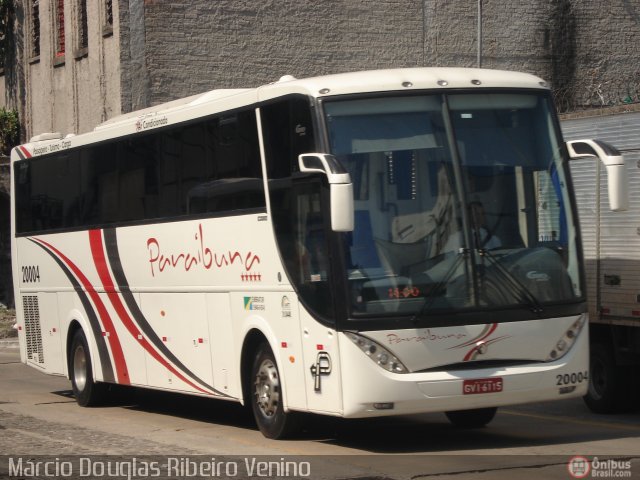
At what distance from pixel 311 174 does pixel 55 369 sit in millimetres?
7718

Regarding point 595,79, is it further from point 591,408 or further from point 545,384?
point 545,384

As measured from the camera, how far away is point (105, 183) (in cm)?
1536

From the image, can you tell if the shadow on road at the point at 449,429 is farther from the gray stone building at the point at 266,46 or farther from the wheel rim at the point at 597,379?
the gray stone building at the point at 266,46

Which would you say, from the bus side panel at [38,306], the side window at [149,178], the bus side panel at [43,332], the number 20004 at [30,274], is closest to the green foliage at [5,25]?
the side window at [149,178]

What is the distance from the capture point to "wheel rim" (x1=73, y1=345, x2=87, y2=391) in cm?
1628

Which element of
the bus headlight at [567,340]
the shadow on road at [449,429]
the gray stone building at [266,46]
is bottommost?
the shadow on road at [449,429]

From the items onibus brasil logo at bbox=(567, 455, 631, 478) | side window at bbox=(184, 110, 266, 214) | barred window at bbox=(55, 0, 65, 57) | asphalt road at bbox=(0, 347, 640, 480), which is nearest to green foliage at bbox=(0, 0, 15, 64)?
barred window at bbox=(55, 0, 65, 57)

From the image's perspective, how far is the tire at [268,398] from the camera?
11438 millimetres

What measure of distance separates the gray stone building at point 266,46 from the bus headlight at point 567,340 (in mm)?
21183

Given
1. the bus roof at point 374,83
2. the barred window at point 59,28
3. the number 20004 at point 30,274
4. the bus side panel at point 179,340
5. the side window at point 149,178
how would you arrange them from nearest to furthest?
1. the bus roof at point 374,83
2. the side window at point 149,178
3. the bus side panel at point 179,340
4. the number 20004 at point 30,274
5. the barred window at point 59,28

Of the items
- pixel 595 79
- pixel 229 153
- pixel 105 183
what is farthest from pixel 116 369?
pixel 595 79

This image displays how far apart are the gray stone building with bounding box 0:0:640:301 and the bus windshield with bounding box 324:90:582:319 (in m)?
20.7

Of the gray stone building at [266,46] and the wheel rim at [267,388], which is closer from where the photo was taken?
the wheel rim at [267,388]

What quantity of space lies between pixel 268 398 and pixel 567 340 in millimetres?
2871
